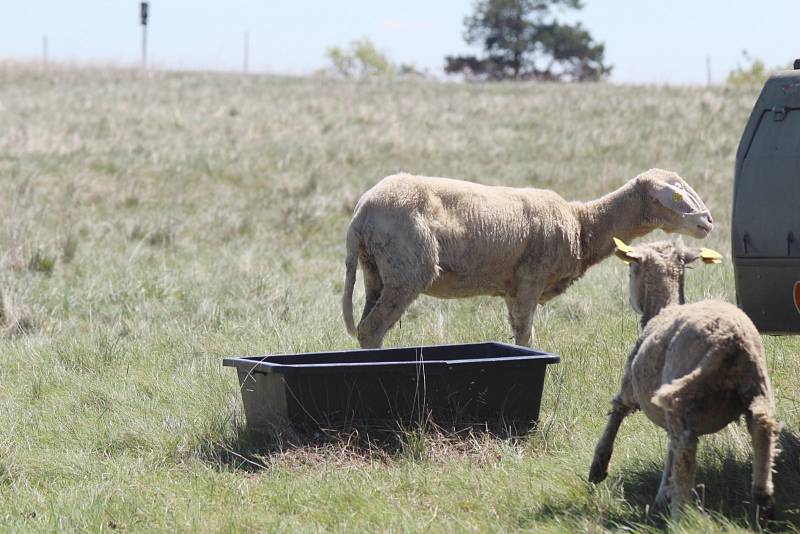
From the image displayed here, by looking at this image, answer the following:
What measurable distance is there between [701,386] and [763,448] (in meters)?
0.31

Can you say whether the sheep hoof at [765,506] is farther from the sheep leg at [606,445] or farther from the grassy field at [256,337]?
the sheep leg at [606,445]

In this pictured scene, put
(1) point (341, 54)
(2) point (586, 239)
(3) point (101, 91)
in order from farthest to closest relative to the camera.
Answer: (1) point (341, 54) → (3) point (101, 91) → (2) point (586, 239)

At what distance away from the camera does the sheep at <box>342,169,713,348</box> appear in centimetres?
710

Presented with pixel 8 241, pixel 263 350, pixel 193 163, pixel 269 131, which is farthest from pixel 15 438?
pixel 269 131

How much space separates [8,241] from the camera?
38.1 feet

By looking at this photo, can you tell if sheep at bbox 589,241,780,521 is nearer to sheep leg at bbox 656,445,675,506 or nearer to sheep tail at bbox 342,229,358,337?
sheep leg at bbox 656,445,675,506

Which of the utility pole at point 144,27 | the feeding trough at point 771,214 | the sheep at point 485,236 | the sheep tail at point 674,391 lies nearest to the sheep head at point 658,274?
the feeding trough at point 771,214

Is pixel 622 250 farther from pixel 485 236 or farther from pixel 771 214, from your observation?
pixel 485 236

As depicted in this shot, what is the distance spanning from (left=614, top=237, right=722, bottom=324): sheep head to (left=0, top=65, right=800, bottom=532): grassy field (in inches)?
31.1

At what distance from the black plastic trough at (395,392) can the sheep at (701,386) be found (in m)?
1.30

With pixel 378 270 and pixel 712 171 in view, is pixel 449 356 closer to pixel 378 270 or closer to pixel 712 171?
Answer: pixel 378 270

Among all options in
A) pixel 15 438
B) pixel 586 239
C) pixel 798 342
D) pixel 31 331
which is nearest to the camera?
pixel 15 438

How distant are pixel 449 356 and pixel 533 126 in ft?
69.0

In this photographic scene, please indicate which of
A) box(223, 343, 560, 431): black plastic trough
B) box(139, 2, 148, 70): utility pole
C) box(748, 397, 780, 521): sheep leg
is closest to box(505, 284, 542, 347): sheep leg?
box(223, 343, 560, 431): black plastic trough
